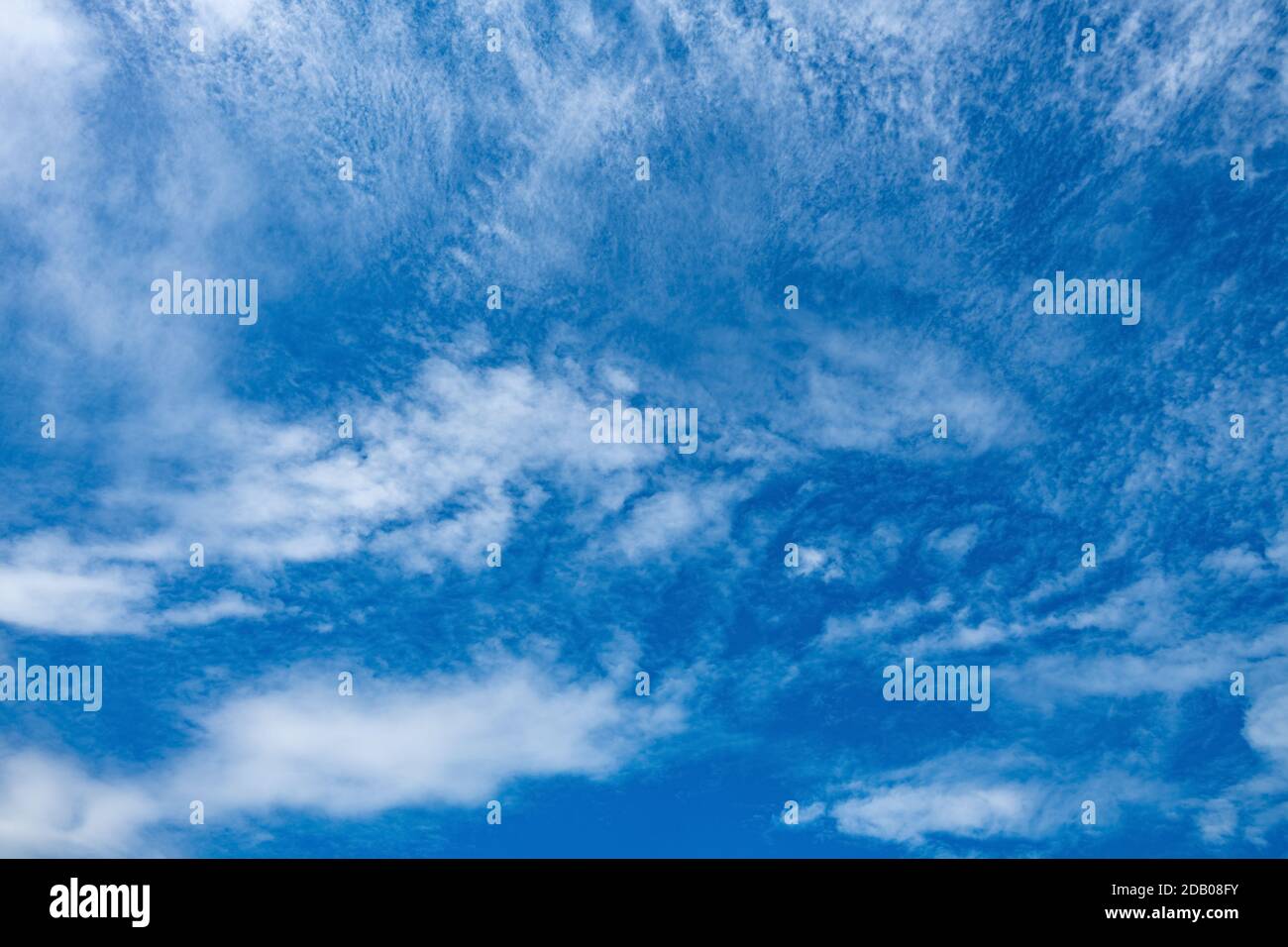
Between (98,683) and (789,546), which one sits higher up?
(789,546)
